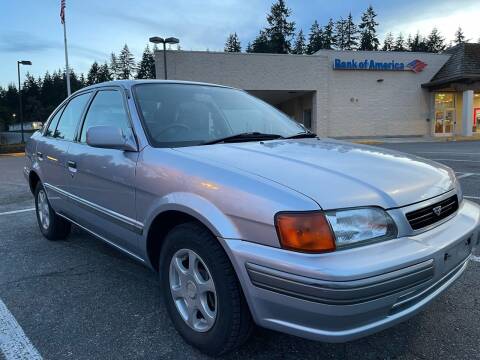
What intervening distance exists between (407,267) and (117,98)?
8.22 ft

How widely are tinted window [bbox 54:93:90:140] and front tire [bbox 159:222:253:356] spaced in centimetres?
204

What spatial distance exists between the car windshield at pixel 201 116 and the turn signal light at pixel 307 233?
1155 mm

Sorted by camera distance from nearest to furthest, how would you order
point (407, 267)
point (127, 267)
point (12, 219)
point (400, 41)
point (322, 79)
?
point (407, 267) → point (127, 267) → point (12, 219) → point (322, 79) → point (400, 41)

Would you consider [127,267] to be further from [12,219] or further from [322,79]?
[322,79]

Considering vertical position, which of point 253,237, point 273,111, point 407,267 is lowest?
point 407,267

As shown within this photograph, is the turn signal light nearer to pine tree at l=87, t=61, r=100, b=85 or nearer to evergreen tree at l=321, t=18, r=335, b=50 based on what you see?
evergreen tree at l=321, t=18, r=335, b=50

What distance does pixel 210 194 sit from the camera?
2225mm

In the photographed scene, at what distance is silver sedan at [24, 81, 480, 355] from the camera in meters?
1.90

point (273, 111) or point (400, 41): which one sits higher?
point (400, 41)

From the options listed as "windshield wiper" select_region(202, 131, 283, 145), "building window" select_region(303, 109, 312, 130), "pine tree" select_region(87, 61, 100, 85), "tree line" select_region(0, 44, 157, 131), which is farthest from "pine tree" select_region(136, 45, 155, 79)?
"windshield wiper" select_region(202, 131, 283, 145)

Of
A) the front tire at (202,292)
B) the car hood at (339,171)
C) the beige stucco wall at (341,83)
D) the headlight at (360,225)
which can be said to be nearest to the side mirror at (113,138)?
the car hood at (339,171)

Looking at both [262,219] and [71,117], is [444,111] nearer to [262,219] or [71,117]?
[71,117]

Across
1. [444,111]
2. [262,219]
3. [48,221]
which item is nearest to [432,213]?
[262,219]

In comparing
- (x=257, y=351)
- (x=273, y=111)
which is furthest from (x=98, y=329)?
(x=273, y=111)
